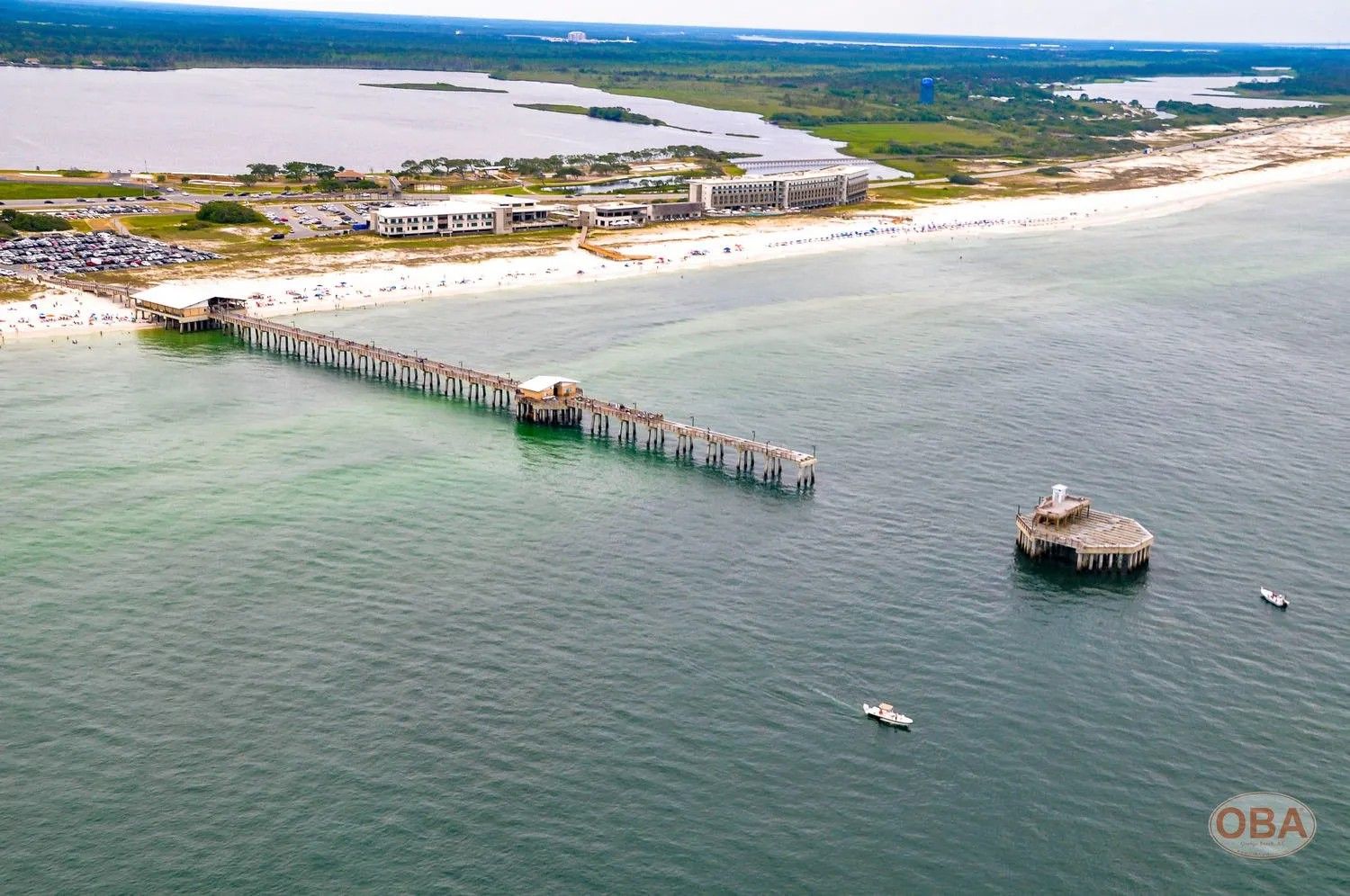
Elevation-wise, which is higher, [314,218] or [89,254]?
[314,218]

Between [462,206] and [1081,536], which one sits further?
[462,206]

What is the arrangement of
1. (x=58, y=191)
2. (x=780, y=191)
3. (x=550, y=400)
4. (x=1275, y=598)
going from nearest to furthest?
1. (x=1275, y=598)
2. (x=550, y=400)
3. (x=58, y=191)
4. (x=780, y=191)

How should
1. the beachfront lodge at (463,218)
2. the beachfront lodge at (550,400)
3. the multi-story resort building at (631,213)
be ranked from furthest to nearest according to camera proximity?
1. the multi-story resort building at (631,213)
2. the beachfront lodge at (463,218)
3. the beachfront lodge at (550,400)

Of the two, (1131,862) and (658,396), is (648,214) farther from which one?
(1131,862)

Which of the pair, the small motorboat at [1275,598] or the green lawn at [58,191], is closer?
the small motorboat at [1275,598]

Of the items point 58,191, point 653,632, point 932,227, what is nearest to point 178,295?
point 58,191

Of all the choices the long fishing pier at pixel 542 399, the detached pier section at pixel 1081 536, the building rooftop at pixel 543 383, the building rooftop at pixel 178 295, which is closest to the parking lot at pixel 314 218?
the building rooftop at pixel 178 295

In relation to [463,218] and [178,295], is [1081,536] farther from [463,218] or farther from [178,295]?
[463,218]

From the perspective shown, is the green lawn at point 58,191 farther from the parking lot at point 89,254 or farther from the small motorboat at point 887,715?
the small motorboat at point 887,715

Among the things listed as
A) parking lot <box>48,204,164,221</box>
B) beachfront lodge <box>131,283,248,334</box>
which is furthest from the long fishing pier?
parking lot <box>48,204,164,221</box>
